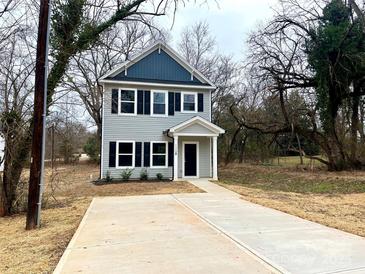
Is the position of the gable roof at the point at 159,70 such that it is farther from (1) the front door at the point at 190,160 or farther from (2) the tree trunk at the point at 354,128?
A: (2) the tree trunk at the point at 354,128

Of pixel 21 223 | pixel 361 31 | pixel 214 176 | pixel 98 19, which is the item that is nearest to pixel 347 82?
pixel 361 31

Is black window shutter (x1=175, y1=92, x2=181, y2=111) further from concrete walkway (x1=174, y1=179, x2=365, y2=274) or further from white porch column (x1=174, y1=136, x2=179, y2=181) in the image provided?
concrete walkway (x1=174, y1=179, x2=365, y2=274)

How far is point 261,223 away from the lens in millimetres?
7633

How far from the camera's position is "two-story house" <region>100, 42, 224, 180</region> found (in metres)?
18.2

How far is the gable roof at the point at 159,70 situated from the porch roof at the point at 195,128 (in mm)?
2581

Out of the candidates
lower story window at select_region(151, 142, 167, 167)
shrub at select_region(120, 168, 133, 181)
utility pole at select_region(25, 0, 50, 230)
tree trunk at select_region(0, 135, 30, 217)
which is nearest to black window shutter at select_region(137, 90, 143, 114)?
lower story window at select_region(151, 142, 167, 167)

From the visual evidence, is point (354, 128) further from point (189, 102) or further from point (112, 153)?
point (112, 153)

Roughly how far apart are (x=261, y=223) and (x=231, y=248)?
2.28 metres

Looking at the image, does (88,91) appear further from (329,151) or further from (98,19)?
(329,151)

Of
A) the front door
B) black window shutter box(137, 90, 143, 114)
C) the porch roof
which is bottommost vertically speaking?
the front door

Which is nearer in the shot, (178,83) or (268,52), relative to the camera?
(178,83)

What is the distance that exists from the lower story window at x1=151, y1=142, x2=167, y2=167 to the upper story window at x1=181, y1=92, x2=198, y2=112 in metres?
2.47

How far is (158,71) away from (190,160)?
217 inches

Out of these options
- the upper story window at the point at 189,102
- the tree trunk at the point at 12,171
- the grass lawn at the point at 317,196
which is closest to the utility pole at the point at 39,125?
the tree trunk at the point at 12,171
